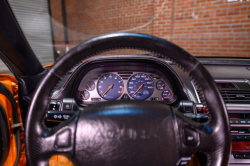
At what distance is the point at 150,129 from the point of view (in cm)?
61

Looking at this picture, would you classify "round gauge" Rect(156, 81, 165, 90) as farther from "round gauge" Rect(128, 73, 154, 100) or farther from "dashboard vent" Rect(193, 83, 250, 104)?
"dashboard vent" Rect(193, 83, 250, 104)

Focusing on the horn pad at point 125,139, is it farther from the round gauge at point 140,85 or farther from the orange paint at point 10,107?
the round gauge at point 140,85

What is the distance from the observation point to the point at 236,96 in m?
1.44

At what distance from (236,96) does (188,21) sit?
3.09 m

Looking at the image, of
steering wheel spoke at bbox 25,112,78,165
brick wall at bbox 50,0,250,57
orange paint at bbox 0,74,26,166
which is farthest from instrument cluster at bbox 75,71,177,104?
brick wall at bbox 50,0,250,57

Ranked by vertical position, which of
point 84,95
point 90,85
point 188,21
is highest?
point 188,21

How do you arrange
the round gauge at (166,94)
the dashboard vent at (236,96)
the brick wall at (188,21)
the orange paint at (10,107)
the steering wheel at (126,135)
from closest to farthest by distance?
the steering wheel at (126,135)
the orange paint at (10,107)
the dashboard vent at (236,96)
the round gauge at (166,94)
the brick wall at (188,21)

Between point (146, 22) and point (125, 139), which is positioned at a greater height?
point (146, 22)

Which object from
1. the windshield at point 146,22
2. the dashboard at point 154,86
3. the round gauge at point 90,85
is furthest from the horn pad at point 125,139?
the windshield at point 146,22

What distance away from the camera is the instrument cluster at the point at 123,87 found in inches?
69.9

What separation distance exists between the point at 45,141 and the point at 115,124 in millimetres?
→ 261

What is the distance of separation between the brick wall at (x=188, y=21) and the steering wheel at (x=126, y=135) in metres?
3.45

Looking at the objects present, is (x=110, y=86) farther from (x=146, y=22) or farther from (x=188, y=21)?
(x=146, y=22)

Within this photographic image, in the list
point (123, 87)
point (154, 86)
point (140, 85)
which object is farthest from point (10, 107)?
point (154, 86)
